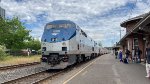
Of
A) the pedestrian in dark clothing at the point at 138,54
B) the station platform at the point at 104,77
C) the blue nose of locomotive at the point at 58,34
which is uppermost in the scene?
the blue nose of locomotive at the point at 58,34

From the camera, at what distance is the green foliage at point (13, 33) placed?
69081 mm

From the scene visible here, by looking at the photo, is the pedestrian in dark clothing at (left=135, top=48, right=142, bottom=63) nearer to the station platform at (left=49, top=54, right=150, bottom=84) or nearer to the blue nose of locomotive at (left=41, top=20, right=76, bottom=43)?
the station platform at (left=49, top=54, right=150, bottom=84)

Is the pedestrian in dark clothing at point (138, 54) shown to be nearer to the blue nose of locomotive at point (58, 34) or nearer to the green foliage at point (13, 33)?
the blue nose of locomotive at point (58, 34)

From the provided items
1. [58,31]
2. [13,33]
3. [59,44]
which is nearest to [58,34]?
[58,31]

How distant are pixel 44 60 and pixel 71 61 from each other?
2.35 meters

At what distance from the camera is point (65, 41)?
24078 millimetres

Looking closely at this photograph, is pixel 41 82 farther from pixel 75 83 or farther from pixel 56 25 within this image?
pixel 56 25

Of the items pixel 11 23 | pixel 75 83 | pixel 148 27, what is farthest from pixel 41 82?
pixel 11 23

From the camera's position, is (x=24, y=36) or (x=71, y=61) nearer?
(x=71, y=61)

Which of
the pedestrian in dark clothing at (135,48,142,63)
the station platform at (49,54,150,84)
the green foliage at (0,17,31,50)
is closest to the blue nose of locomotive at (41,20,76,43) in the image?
the station platform at (49,54,150,84)

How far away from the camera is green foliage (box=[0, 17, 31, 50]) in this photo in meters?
69.1

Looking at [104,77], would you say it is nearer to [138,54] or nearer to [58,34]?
[58,34]

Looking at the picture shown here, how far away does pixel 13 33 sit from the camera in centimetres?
7150

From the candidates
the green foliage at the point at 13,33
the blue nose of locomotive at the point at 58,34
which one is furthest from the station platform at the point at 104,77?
the green foliage at the point at 13,33
